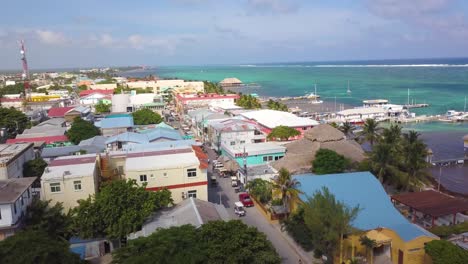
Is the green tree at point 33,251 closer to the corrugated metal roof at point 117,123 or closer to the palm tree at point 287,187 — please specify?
the palm tree at point 287,187

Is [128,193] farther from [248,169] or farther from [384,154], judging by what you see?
[384,154]

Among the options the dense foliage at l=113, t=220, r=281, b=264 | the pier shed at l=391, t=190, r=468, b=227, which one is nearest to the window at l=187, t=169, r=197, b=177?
the dense foliage at l=113, t=220, r=281, b=264

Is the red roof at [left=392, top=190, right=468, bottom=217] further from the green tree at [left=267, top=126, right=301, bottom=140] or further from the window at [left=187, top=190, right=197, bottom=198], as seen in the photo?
the green tree at [left=267, top=126, right=301, bottom=140]

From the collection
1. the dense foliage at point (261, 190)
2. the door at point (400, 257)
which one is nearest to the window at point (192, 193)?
the dense foliage at point (261, 190)

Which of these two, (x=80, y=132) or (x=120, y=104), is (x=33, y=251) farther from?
(x=120, y=104)

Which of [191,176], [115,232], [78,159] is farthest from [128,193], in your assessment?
[78,159]

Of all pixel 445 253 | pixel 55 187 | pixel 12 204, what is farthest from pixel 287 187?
pixel 12 204

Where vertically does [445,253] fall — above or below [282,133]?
below
